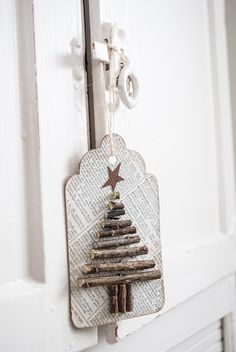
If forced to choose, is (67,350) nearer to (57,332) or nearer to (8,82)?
(57,332)

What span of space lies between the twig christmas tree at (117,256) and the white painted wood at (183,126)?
0.17 ft

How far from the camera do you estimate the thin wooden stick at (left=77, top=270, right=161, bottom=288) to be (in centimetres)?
47

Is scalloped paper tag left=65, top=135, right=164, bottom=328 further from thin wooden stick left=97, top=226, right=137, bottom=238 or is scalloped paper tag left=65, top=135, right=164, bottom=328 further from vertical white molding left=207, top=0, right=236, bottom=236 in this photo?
vertical white molding left=207, top=0, right=236, bottom=236

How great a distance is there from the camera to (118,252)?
49cm

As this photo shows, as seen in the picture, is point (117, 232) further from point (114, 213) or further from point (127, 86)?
point (127, 86)

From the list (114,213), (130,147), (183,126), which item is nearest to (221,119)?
(183,126)

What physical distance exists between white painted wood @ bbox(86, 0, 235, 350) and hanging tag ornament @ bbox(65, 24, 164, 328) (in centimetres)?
4

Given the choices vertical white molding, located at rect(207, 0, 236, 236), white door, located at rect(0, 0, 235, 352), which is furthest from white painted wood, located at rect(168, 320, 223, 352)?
vertical white molding, located at rect(207, 0, 236, 236)

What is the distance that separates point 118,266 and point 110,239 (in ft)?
0.11

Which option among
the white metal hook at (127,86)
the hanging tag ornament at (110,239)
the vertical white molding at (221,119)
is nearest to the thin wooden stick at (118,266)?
the hanging tag ornament at (110,239)

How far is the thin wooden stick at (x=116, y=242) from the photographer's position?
0.48 meters

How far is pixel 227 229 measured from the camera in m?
0.85

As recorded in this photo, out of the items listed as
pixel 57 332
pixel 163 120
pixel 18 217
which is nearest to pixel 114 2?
pixel 163 120

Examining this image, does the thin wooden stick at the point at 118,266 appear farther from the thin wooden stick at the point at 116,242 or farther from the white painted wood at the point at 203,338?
the white painted wood at the point at 203,338
